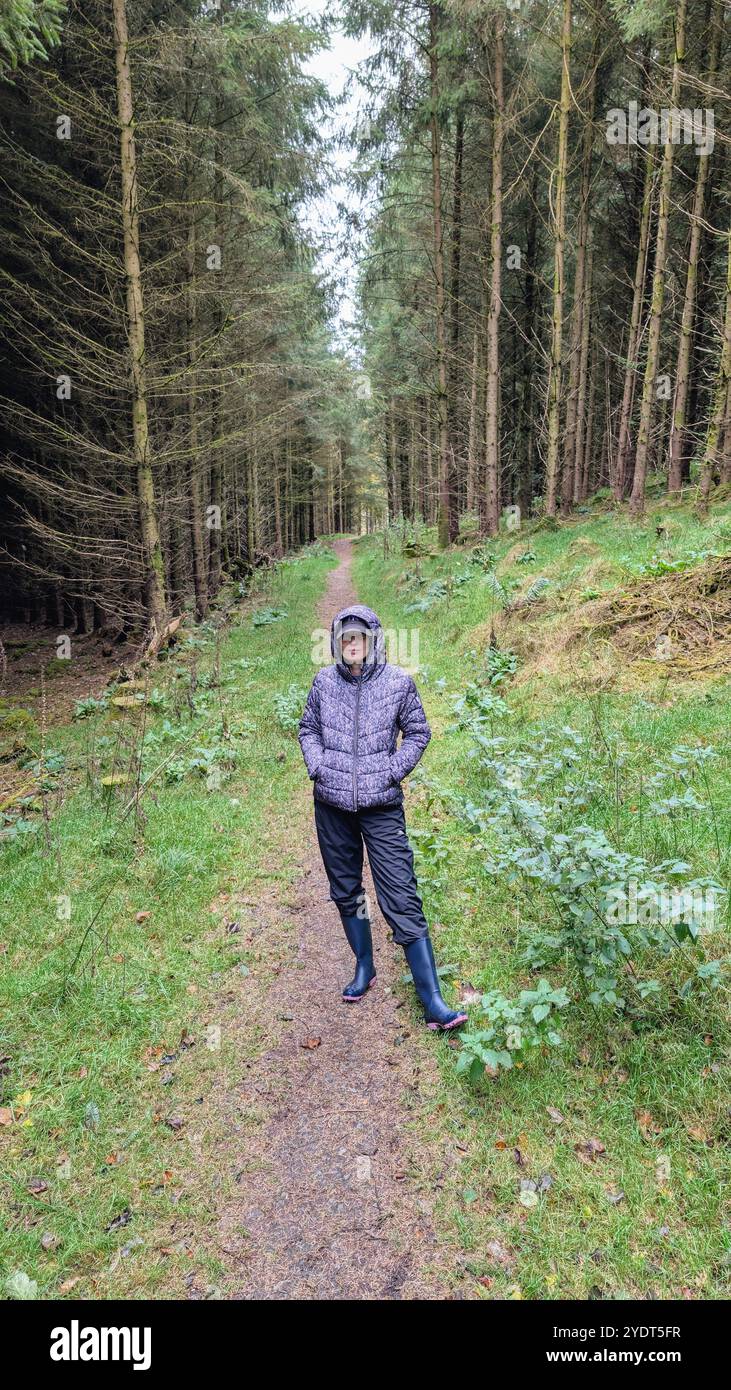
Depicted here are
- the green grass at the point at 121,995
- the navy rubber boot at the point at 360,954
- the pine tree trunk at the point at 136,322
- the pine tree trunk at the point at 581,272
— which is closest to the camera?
the green grass at the point at 121,995

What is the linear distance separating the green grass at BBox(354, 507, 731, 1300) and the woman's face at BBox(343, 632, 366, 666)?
2.14m

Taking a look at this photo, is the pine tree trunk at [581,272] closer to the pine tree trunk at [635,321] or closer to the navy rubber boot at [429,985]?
the pine tree trunk at [635,321]

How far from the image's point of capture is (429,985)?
3.84 m

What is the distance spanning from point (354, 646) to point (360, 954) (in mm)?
2115

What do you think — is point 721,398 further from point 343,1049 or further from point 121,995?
point 121,995

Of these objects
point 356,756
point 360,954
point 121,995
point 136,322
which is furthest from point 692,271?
point 121,995

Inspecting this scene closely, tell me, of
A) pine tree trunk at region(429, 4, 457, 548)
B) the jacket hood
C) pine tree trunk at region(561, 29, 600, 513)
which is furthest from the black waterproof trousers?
pine tree trunk at region(429, 4, 457, 548)

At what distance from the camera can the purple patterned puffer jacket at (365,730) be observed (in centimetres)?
382

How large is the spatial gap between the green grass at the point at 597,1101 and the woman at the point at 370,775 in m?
0.64

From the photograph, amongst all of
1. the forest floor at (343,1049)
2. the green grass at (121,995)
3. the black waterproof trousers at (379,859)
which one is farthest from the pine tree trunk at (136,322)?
the black waterproof trousers at (379,859)

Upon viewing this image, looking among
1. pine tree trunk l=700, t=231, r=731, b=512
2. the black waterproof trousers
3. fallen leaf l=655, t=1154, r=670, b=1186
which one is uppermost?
pine tree trunk l=700, t=231, r=731, b=512

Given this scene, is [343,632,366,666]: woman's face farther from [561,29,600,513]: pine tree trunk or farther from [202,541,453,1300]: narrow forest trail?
[561,29,600,513]: pine tree trunk

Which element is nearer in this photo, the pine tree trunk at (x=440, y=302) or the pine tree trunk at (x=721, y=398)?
the pine tree trunk at (x=721, y=398)

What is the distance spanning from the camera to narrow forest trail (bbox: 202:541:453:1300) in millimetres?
2658
